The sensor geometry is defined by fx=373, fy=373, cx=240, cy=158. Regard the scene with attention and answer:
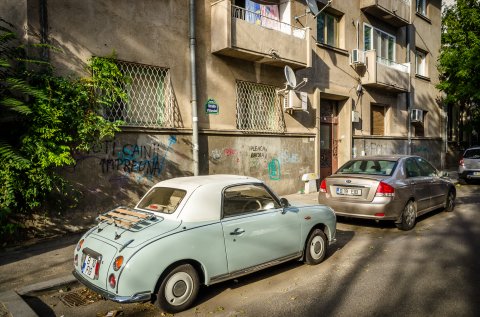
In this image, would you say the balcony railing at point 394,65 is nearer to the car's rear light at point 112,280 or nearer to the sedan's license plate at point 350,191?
the sedan's license plate at point 350,191

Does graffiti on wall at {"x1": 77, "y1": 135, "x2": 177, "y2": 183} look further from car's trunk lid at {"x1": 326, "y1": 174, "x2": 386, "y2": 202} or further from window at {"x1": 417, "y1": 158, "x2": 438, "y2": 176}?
window at {"x1": 417, "y1": 158, "x2": 438, "y2": 176}

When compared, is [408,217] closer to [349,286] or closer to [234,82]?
[349,286]

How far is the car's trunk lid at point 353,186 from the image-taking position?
7307mm

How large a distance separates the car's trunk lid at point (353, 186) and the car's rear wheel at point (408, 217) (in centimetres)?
85

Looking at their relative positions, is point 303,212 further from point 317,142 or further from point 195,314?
point 317,142

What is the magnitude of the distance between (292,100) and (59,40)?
6.85 meters

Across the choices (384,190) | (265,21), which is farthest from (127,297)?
(265,21)

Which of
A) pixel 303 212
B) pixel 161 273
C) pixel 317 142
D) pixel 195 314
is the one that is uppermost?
pixel 317 142

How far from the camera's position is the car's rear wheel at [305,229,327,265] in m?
5.54

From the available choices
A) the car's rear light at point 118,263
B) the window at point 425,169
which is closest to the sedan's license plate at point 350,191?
the window at point 425,169

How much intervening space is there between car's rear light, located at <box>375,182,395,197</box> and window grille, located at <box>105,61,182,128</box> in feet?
16.1

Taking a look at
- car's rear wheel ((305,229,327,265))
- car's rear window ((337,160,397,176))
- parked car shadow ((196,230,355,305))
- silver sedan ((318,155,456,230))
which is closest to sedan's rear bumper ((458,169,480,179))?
silver sedan ((318,155,456,230))

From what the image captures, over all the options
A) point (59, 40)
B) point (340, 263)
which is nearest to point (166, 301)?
point (340, 263)

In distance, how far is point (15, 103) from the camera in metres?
5.93
